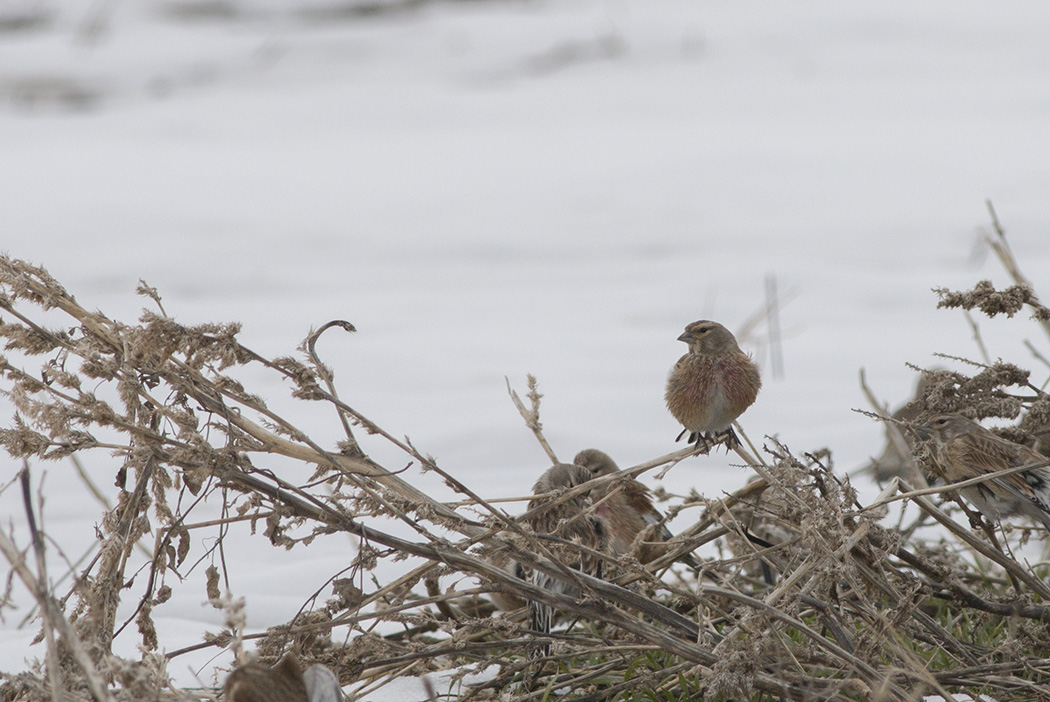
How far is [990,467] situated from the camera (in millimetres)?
3508

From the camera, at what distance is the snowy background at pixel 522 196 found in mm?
6562

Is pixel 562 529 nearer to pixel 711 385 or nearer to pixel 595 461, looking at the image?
pixel 711 385

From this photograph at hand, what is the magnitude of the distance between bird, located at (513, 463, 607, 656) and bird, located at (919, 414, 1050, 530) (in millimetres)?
1024

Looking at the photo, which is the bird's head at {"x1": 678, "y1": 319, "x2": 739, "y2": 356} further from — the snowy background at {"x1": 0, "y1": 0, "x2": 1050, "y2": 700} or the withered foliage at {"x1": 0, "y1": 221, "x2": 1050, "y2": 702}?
the snowy background at {"x1": 0, "y1": 0, "x2": 1050, "y2": 700}

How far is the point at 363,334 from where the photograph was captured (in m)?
7.85

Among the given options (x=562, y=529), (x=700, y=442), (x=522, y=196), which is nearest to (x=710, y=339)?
(x=700, y=442)

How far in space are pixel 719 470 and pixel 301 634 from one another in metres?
3.01

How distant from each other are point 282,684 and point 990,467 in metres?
2.17

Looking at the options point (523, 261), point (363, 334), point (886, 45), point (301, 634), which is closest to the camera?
point (301, 634)

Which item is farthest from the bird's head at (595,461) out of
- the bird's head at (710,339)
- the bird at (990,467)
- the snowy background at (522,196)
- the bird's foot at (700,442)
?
the bird at (990,467)

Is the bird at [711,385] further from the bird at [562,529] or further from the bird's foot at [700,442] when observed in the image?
the bird at [562,529]

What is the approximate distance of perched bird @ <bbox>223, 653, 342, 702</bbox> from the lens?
253 cm

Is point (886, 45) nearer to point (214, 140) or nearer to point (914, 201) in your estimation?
point (914, 201)

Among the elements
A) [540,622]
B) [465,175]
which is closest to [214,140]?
[465,175]
